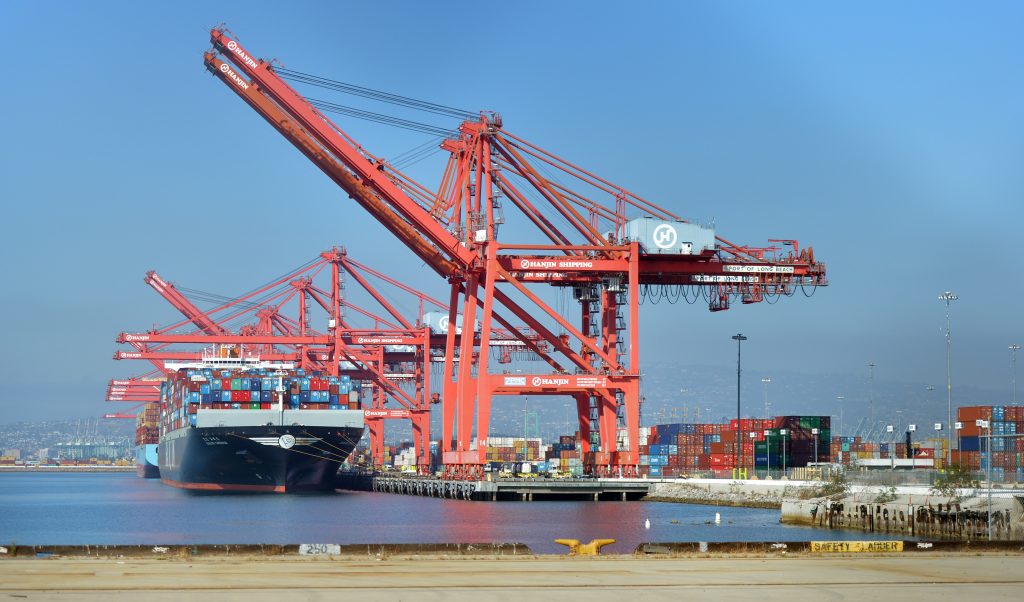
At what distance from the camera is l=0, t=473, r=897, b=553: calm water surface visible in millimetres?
37438

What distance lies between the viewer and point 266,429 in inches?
2975

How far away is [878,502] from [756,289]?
20.8 m

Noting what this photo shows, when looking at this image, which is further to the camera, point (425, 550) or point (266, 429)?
point (266, 429)

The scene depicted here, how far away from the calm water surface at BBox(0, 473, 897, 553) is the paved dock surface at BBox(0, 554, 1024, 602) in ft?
30.1

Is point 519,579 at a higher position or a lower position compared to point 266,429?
lower

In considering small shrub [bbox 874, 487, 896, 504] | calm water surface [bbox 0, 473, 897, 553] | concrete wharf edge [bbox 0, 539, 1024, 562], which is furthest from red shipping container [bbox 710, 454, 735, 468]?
concrete wharf edge [bbox 0, 539, 1024, 562]

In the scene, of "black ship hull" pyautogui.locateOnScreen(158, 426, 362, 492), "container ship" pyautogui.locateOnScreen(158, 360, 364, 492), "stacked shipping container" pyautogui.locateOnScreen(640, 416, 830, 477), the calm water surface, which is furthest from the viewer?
"container ship" pyautogui.locateOnScreen(158, 360, 364, 492)

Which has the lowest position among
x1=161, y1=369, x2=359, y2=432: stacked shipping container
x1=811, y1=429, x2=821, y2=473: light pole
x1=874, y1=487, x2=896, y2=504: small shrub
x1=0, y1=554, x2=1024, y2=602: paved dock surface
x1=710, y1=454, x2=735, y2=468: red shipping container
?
x1=0, y1=554, x2=1024, y2=602: paved dock surface

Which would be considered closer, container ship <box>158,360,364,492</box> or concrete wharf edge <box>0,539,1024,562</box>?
concrete wharf edge <box>0,539,1024,562</box>

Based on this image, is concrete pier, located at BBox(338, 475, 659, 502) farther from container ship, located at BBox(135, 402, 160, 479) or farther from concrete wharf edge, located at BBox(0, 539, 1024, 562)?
container ship, located at BBox(135, 402, 160, 479)

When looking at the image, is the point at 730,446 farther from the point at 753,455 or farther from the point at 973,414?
the point at 973,414

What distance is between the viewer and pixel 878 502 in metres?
40.7

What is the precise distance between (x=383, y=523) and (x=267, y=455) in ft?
101

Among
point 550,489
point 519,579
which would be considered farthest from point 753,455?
point 519,579
